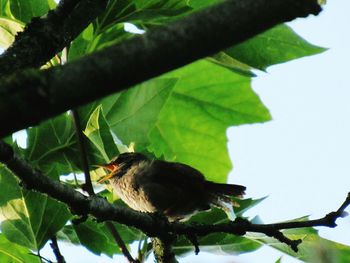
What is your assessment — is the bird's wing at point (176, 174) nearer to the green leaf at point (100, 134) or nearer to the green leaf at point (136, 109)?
the green leaf at point (136, 109)

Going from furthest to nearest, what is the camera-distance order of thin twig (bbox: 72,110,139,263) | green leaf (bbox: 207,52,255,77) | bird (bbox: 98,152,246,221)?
1. bird (bbox: 98,152,246,221)
2. green leaf (bbox: 207,52,255,77)
3. thin twig (bbox: 72,110,139,263)

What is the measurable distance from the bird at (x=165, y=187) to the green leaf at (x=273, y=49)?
929mm

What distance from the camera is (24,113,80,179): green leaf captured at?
3.54 meters

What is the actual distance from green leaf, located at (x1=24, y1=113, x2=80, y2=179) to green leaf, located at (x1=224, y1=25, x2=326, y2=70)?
0.94 metres

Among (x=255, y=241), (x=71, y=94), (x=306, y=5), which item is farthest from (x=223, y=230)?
(x=71, y=94)

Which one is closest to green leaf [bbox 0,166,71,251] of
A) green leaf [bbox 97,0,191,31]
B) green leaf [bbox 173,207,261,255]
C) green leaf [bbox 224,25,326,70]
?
green leaf [bbox 173,207,261,255]

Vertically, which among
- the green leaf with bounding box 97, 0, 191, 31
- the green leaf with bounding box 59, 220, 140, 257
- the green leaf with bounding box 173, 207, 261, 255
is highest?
the green leaf with bounding box 97, 0, 191, 31

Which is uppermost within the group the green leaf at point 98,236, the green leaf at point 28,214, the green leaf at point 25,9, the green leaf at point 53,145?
the green leaf at point 25,9

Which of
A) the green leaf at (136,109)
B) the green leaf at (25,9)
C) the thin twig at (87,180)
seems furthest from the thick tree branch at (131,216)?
the green leaf at (25,9)

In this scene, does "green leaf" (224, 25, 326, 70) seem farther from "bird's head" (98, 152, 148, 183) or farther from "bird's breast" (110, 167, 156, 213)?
"bird's breast" (110, 167, 156, 213)

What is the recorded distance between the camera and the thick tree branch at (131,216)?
2.44 metres

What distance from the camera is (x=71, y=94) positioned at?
4.24 feet

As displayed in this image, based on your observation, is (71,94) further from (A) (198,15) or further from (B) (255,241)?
(B) (255,241)

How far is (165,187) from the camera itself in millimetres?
4781
